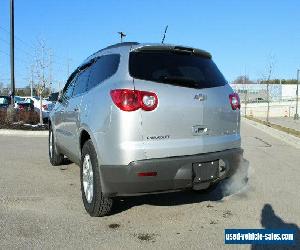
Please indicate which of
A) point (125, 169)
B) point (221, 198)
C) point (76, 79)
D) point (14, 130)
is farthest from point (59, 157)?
point (14, 130)

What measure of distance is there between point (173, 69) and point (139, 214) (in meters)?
1.78

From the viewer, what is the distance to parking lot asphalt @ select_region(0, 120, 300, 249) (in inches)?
173

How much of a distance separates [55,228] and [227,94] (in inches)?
98.6

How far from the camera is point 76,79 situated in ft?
22.2

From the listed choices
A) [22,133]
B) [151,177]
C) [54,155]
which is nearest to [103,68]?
[151,177]

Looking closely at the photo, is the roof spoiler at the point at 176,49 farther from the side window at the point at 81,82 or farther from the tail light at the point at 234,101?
the side window at the point at 81,82

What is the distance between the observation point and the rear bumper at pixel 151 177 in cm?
453

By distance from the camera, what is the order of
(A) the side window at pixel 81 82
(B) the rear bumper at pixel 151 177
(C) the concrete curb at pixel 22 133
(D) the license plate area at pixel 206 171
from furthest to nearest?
(C) the concrete curb at pixel 22 133 → (A) the side window at pixel 81 82 → (D) the license plate area at pixel 206 171 → (B) the rear bumper at pixel 151 177

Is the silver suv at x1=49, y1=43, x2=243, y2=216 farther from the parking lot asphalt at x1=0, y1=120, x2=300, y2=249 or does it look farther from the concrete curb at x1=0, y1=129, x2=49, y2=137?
the concrete curb at x1=0, y1=129, x2=49, y2=137

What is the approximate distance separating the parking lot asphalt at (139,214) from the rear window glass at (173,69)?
62.0 inches

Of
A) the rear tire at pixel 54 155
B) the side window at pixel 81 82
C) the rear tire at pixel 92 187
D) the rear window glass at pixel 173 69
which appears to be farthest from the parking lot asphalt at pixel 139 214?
the rear window glass at pixel 173 69

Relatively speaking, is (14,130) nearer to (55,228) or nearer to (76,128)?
(76,128)

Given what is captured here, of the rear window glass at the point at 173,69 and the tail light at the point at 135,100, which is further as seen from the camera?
the rear window glass at the point at 173,69

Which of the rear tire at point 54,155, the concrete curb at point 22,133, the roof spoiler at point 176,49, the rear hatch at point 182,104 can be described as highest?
the roof spoiler at point 176,49
